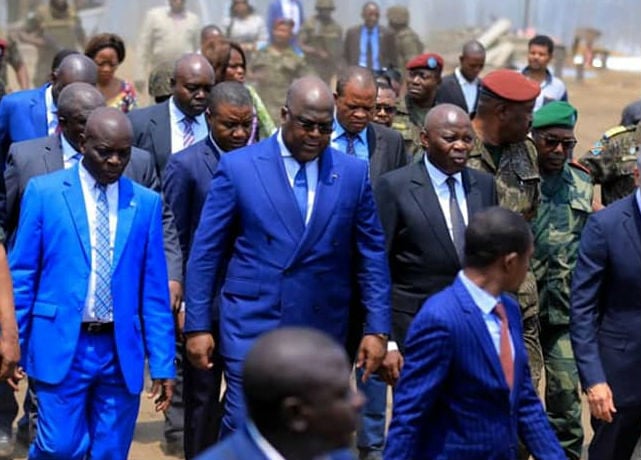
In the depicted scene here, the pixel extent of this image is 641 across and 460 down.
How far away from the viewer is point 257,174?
7305 mm

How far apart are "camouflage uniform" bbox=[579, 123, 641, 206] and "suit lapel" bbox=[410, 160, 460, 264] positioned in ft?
6.07

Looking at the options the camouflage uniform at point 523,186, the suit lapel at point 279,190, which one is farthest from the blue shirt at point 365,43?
the suit lapel at point 279,190

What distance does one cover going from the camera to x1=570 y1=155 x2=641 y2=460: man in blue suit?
7340 millimetres

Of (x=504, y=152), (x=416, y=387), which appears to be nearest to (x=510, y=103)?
(x=504, y=152)

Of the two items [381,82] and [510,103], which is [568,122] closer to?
[510,103]

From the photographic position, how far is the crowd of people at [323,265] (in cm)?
590

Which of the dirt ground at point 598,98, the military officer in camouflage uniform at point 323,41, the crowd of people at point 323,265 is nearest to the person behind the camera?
the crowd of people at point 323,265

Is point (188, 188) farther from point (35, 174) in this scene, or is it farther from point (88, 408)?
point (88, 408)

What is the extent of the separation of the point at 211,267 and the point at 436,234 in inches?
44.8

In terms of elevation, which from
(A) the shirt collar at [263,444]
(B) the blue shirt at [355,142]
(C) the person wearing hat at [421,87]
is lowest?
(C) the person wearing hat at [421,87]

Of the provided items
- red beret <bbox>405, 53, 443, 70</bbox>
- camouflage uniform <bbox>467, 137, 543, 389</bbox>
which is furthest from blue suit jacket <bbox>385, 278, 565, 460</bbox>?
red beret <bbox>405, 53, 443, 70</bbox>

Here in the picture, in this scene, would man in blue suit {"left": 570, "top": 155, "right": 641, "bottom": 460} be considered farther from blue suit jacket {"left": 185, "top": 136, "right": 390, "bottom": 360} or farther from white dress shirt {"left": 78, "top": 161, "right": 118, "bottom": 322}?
white dress shirt {"left": 78, "top": 161, "right": 118, "bottom": 322}

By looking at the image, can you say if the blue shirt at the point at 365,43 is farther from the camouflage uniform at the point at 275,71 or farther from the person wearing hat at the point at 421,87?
the person wearing hat at the point at 421,87

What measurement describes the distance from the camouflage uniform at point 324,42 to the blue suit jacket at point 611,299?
13.8 meters
